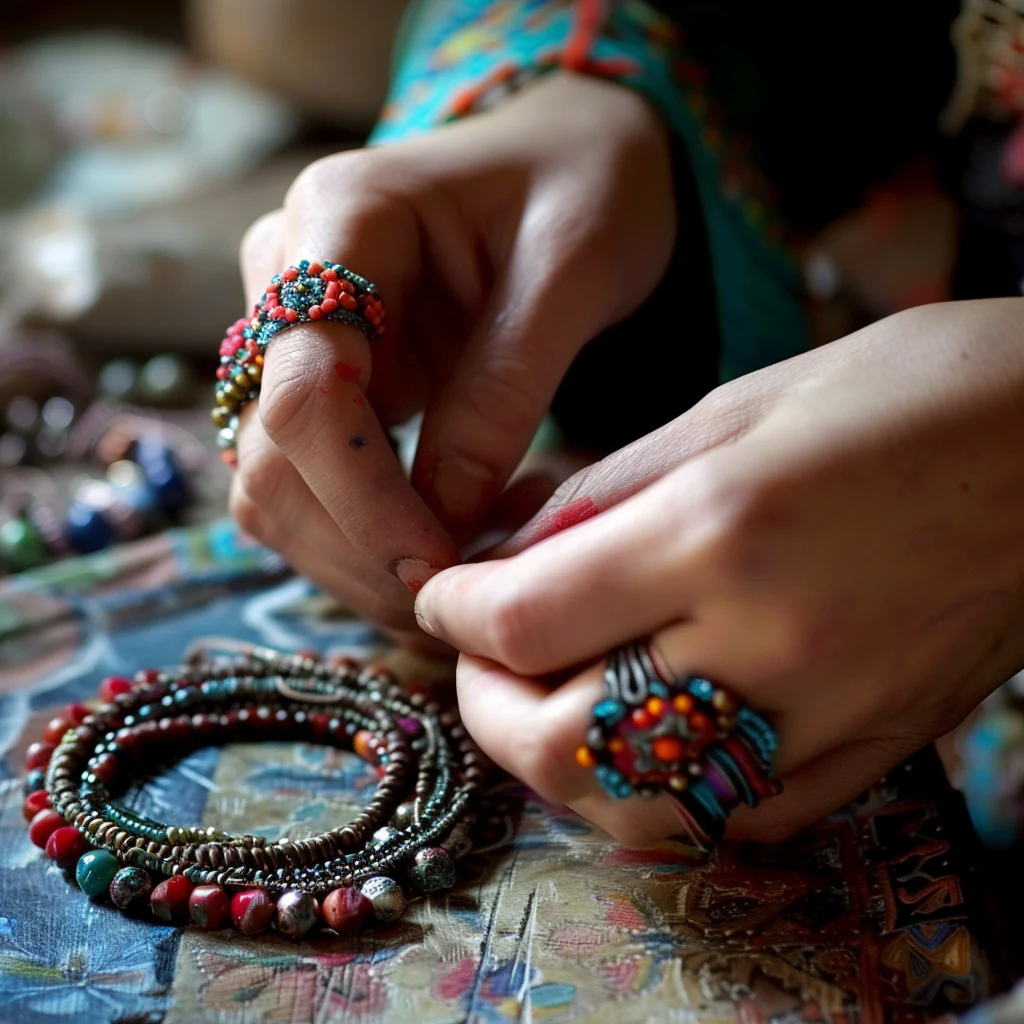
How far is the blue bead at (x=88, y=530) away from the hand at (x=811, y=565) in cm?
63

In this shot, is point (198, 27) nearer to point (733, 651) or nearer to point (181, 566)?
point (181, 566)

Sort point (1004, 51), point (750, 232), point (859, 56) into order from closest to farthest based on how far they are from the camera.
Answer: point (1004, 51) < point (750, 232) < point (859, 56)

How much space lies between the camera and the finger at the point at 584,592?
0.51 m

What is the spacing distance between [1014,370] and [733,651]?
0.18 m

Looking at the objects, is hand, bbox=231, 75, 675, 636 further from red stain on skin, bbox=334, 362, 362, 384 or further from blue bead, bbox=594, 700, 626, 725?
blue bead, bbox=594, 700, 626, 725

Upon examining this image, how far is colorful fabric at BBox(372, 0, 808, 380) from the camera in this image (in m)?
0.96

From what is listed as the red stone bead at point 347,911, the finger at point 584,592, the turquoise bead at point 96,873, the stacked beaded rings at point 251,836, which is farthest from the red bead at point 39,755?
the finger at point 584,592

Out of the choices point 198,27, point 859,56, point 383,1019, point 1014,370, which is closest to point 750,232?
point 859,56

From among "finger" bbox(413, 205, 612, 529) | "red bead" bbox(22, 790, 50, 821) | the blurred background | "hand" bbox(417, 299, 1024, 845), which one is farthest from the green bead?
"hand" bbox(417, 299, 1024, 845)

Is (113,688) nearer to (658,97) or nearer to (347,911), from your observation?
(347,911)

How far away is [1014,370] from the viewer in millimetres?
523

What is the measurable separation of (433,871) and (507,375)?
283 millimetres

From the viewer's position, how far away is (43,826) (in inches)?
26.5

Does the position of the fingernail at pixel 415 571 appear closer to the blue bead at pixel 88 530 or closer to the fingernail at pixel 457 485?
the fingernail at pixel 457 485
